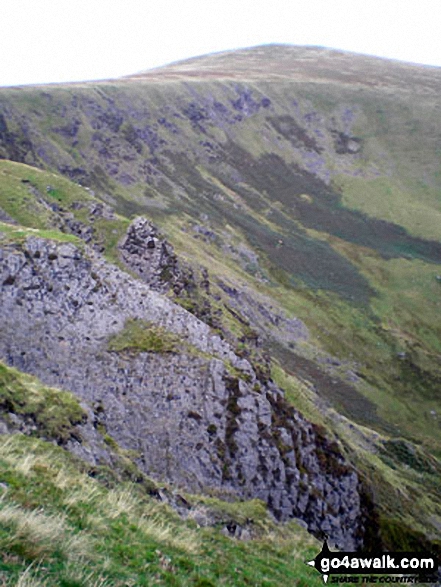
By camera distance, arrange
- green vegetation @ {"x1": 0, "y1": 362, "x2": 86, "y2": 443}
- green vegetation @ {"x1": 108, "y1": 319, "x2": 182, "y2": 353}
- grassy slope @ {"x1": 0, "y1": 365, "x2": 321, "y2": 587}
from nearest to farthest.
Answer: grassy slope @ {"x1": 0, "y1": 365, "x2": 321, "y2": 587}
green vegetation @ {"x1": 0, "y1": 362, "x2": 86, "y2": 443}
green vegetation @ {"x1": 108, "y1": 319, "x2": 182, "y2": 353}

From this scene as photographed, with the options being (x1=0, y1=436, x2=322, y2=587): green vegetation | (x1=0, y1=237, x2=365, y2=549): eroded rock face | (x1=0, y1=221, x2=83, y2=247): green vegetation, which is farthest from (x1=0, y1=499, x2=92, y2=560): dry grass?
(x1=0, y1=221, x2=83, y2=247): green vegetation

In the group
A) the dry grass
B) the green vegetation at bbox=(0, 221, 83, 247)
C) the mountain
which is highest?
the dry grass

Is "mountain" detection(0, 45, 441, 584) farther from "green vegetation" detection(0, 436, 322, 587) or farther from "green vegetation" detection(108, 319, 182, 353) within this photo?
"green vegetation" detection(0, 436, 322, 587)

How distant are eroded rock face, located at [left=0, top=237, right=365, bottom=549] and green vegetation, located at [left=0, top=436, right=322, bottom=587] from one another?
10.6 meters

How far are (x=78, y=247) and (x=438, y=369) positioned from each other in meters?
65.1

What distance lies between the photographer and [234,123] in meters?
137

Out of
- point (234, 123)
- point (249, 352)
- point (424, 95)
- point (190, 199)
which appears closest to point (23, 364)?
point (249, 352)

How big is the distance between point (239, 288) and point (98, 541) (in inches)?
2433

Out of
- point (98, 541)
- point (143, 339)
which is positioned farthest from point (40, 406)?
point (143, 339)

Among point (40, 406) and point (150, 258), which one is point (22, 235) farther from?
point (40, 406)

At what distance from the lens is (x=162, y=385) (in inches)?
1077

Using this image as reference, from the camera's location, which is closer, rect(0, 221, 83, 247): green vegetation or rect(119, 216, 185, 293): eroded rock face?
rect(0, 221, 83, 247): green vegetation

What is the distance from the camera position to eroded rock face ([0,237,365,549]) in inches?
998

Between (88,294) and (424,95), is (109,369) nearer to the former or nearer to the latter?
(88,294)
